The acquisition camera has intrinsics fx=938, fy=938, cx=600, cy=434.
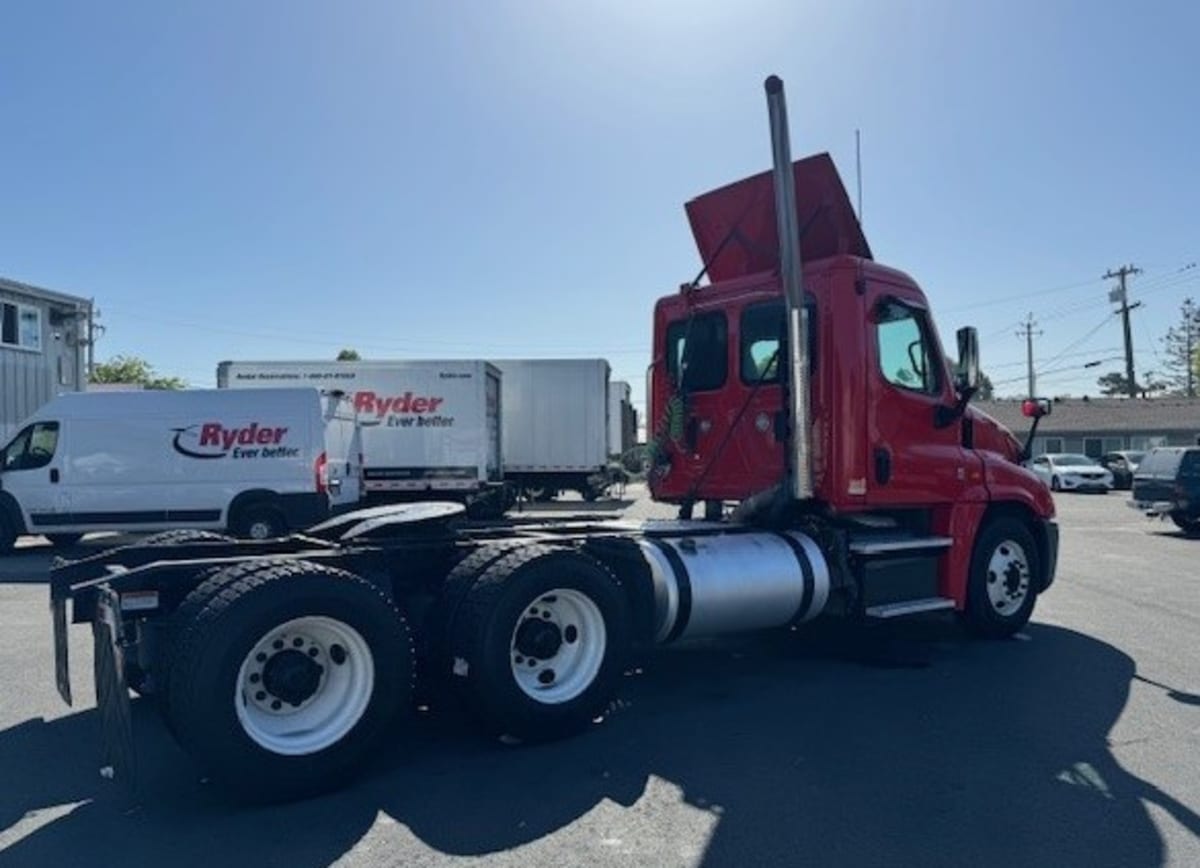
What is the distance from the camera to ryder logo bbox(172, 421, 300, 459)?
1439 centimetres

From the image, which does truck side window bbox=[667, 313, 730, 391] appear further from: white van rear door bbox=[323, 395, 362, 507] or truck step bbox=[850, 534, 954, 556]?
white van rear door bbox=[323, 395, 362, 507]

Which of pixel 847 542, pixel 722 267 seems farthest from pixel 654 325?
pixel 847 542

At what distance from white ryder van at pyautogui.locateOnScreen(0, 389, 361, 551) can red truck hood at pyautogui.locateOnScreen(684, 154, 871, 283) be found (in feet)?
27.1

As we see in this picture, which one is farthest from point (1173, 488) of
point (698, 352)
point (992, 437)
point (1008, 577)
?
point (698, 352)

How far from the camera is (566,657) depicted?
541cm

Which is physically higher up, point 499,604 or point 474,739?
point 499,604

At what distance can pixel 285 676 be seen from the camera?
4.41 meters

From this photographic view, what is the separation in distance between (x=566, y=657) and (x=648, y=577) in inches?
30.6

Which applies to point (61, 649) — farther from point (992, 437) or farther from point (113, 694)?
point (992, 437)

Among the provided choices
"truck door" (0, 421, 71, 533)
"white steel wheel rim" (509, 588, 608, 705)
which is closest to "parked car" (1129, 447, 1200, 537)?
"white steel wheel rim" (509, 588, 608, 705)

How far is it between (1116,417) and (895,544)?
50.8 metres

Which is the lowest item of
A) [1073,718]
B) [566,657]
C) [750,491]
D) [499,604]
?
[1073,718]

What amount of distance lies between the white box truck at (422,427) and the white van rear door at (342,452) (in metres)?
3.63

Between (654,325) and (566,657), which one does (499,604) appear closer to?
(566,657)
